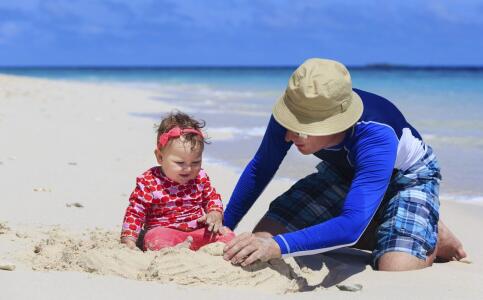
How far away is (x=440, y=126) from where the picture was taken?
1014 cm

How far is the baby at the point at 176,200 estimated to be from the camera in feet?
10.8

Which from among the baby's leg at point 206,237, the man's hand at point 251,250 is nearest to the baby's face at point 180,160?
the baby's leg at point 206,237

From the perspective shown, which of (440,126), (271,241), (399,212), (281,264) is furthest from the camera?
(440,126)

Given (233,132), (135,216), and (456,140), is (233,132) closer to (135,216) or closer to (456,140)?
(456,140)

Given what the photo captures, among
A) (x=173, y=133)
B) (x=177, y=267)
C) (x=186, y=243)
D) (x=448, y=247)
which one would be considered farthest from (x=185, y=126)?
(x=448, y=247)

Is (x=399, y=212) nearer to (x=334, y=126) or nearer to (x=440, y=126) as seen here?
(x=334, y=126)

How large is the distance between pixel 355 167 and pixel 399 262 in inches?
21.6

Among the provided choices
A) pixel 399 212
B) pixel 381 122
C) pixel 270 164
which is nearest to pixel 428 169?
pixel 399 212

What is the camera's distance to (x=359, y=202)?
2.91 metres

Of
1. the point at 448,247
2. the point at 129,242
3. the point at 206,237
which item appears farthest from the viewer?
the point at 448,247

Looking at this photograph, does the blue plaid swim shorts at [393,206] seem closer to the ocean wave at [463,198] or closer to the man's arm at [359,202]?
the man's arm at [359,202]

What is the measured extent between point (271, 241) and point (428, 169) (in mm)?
1237

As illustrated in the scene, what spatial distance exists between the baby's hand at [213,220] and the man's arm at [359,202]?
568 millimetres

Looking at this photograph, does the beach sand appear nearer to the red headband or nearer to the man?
the man
